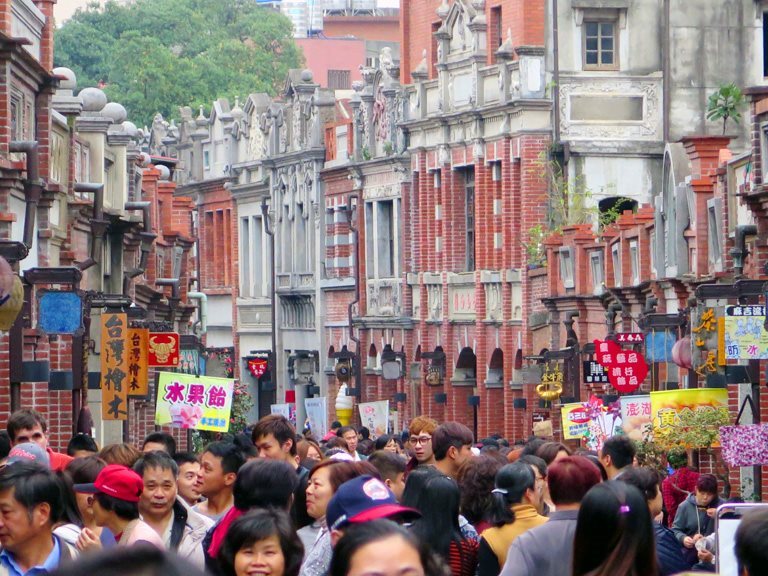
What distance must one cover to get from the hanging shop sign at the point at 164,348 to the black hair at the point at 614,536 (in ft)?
75.1

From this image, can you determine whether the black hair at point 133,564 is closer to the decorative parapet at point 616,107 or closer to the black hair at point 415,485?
the black hair at point 415,485

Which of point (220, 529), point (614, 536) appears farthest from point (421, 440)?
point (614, 536)

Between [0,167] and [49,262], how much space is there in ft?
13.8

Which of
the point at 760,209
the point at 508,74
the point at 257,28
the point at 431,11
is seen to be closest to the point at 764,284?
the point at 760,209

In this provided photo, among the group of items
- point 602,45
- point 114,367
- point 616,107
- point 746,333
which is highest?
point 602,45

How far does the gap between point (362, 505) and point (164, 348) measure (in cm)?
2337

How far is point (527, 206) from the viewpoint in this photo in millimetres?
44219

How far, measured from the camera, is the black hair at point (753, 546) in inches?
231

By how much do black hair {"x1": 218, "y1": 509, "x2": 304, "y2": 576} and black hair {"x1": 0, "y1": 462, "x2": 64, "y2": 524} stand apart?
0.98m

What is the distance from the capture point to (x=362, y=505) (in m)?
7.25

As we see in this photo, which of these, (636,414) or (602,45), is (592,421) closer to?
(636,414)

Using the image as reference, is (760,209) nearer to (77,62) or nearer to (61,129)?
(61,129)

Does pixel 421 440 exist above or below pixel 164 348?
below

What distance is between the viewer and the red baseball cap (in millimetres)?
9742
